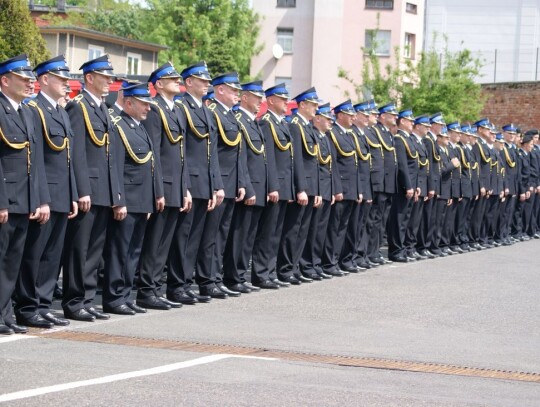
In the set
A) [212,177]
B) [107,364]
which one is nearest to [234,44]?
[212,177]

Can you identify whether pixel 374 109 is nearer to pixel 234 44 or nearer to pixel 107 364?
pixel 107 364

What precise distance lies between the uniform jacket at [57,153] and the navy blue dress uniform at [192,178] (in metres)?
2.04

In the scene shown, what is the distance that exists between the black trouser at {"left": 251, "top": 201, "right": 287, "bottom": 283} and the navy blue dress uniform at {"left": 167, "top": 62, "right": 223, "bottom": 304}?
170 centimetres

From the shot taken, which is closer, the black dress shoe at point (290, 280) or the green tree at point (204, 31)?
the black dress shoe at point (290, 280)

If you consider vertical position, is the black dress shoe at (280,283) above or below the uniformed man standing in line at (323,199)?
below

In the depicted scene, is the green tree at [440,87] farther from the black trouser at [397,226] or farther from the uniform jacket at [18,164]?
the uniform jacket at [18,164]

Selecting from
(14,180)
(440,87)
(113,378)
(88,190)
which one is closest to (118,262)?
(88,190)

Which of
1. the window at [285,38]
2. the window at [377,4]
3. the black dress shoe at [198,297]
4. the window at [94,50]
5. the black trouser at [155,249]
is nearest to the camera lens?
the black trouser at [155,249]

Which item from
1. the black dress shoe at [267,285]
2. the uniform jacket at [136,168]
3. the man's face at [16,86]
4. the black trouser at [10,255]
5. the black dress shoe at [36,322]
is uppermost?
the man's face at [16,86]

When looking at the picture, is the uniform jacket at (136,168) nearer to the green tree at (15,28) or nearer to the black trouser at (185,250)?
the black trouser at (185,250)

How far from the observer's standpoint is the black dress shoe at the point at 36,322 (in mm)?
10523

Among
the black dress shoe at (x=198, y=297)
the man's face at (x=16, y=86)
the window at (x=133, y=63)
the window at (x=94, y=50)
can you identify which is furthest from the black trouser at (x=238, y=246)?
the window at (x=133, y=63)

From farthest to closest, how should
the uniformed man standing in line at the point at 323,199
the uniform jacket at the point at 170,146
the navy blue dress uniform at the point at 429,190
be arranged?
the navy blue dress uniform at the point at 429,190 → the uniformed man standing in line at the point at 323,199 → the uniform jacket at the point at 170,146

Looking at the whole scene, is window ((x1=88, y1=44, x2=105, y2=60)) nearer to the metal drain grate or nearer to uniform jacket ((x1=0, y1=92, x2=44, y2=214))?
uniform jacket ((x1=0, y1=92, x2=44, y2=214))
